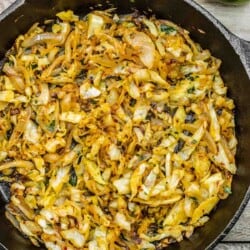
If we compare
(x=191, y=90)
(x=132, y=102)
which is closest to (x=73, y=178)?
(x=132, y=102)

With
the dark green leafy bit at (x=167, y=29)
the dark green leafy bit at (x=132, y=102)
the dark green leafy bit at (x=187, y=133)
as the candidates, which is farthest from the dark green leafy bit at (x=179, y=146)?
the dark green leafy bit at (x=167, y=29)

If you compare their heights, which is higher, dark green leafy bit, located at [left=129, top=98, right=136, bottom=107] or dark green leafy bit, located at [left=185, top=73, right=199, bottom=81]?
dark green leafy bit, located at [left=185, top=73, right=199, bottom=81]

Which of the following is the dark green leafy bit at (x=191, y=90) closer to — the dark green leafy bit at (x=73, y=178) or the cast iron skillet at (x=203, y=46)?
the cast iron skillet at (x=203, y=46)

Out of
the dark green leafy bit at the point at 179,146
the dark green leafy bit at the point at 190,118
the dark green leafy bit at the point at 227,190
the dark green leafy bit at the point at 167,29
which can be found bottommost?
the dark green leafy bit at the point at 227,190

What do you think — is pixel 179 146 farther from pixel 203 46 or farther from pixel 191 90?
pixel 203 46

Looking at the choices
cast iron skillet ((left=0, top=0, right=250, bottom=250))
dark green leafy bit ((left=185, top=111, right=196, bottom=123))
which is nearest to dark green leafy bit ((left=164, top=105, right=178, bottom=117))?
dark green leafy bit ((left=185, top=111, right=196, bottom=123))

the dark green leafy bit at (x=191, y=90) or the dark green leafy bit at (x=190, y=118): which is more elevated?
the dark green leafy bit at (x=191, y=90)

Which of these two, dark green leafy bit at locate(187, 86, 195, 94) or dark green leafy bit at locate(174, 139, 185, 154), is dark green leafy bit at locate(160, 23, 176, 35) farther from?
dark green leafy bit at locate(174, 139, 185, 154)

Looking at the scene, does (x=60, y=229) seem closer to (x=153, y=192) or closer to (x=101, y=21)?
(x=153, y=192)
